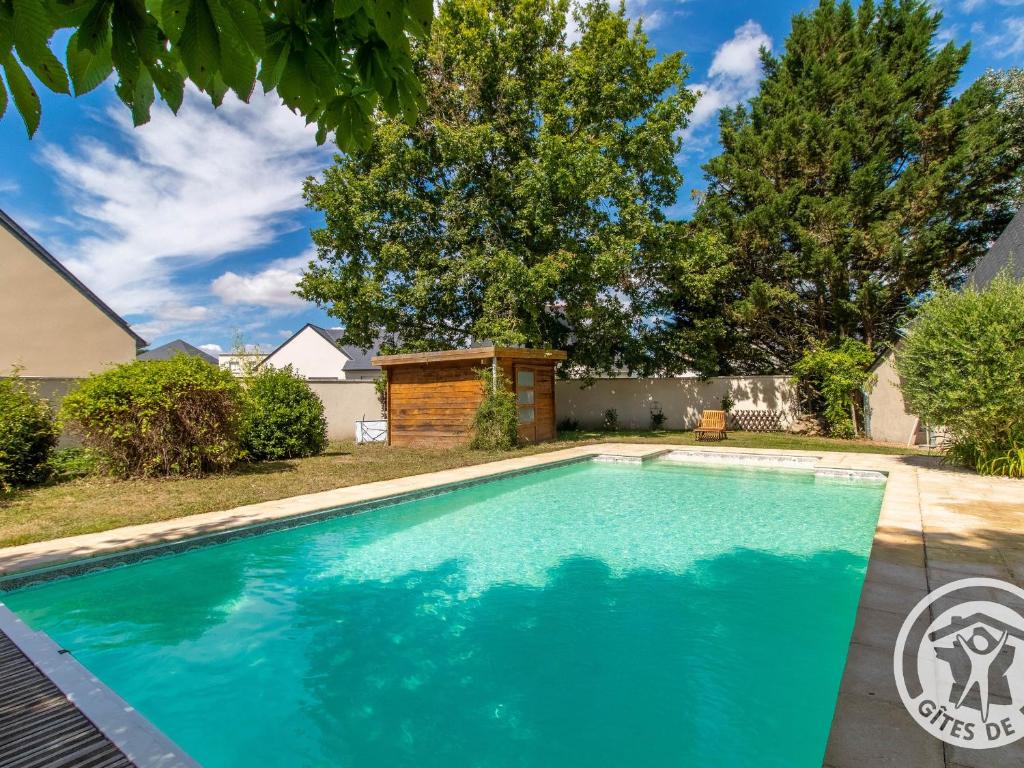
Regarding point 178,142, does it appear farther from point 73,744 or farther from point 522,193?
point 73,744

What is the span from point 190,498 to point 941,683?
8.51 m

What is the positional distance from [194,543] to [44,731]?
369cm

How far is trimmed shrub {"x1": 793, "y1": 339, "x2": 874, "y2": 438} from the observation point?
1559cm

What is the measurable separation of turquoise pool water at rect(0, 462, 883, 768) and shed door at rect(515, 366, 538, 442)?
734 centimetres

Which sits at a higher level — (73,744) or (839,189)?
(839,189)

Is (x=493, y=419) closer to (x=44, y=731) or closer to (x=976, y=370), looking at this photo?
(x=976, y=370)

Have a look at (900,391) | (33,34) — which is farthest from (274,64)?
(900,391)

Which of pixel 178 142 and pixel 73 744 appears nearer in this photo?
pixel 73 744

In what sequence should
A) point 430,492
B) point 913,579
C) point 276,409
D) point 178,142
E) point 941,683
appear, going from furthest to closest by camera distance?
point 276,409 → point 178,142 → point 430,492 → point 913,579 → point 941,683

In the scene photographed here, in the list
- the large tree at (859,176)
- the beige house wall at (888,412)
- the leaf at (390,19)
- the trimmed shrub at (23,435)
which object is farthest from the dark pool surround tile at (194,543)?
the large tree at (859,176)

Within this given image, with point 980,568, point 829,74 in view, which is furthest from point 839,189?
point 980,568

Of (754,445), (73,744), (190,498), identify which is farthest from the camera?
(754,445)

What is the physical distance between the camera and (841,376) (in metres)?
15.7

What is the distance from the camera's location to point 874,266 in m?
16.5
